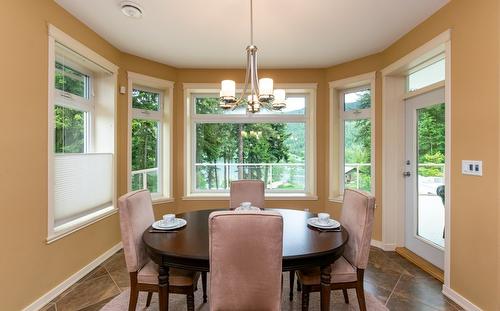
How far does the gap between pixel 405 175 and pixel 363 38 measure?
1.75 meters

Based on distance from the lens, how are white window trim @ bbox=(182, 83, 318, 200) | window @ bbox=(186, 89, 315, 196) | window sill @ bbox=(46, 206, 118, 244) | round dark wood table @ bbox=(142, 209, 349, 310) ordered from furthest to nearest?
window @ bbox=(186, 89, 315, 196)
white window trim @ bbox=(182, 83, 318, 200)
window sill @ bbox=(46, 206, 118, 244)
round dark wood table @ bbox=(142, 209, 349, 310)

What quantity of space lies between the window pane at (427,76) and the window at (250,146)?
1.44 meters

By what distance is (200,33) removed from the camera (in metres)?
2.78

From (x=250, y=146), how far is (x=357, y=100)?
178cm

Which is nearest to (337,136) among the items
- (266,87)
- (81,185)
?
(266,87)

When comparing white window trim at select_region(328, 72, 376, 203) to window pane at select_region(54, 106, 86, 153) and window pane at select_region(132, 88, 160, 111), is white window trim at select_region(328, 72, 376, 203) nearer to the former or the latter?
window pane at select_region(132, 88, 160, 111)

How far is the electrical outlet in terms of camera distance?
1942 mm

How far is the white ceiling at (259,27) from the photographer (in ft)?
7.46

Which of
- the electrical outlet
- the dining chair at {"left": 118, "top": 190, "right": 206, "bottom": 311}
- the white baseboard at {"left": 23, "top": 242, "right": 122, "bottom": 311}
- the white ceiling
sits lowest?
→ the white baseboard at {"left": 23, "top": 242, "right": 122, "bottom": 311}

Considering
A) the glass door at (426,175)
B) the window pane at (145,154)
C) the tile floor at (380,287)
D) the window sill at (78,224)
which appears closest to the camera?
the tile floor at (380,287)

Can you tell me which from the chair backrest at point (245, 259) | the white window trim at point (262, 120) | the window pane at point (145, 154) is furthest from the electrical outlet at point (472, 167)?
the window pane at point (145, 154)

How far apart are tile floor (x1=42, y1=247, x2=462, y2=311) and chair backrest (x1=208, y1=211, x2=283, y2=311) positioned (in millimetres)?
1116

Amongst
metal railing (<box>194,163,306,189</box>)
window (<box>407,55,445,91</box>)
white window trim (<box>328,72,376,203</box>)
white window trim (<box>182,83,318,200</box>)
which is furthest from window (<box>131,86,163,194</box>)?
window (<box>407,55,445,91</box>)

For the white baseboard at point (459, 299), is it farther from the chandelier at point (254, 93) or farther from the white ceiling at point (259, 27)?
the white ceiling at point (259, 27)
